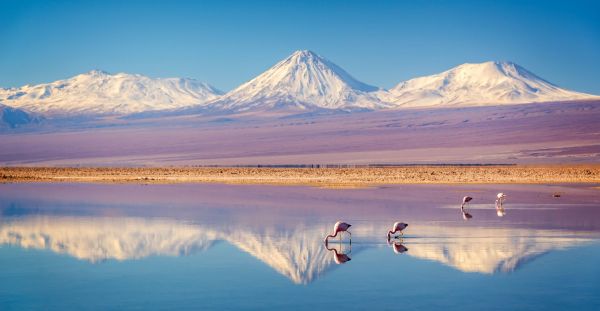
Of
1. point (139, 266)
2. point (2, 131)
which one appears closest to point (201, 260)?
point (139, 266)

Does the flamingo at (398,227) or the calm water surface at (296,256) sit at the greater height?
the flamingo at (398,227)

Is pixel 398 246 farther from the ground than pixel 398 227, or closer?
closer

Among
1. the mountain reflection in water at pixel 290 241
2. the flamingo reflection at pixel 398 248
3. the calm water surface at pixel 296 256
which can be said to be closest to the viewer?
the calm water surface at pixel 296 256

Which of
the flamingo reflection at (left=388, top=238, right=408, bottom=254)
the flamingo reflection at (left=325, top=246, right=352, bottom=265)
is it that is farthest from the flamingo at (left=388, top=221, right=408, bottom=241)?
the flamingo reflection at (left=325, top=246, right=352, bottom=265)

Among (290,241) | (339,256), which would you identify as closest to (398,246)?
(339,256)

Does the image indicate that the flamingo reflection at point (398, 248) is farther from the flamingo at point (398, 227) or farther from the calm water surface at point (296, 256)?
the flamingo at point (398, 227)

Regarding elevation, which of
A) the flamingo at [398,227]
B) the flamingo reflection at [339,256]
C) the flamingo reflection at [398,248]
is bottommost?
the flamingo reflection at [339,256]

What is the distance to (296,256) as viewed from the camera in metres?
14.9

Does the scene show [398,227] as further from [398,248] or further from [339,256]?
[339,256]

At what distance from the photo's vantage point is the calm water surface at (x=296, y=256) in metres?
11.2

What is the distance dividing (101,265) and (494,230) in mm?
8919

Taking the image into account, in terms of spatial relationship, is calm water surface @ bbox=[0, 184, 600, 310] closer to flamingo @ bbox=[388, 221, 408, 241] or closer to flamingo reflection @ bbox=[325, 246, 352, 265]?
flamingo reflection @ bbox=[325, 246, 352, 265]

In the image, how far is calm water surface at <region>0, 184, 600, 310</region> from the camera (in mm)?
11203

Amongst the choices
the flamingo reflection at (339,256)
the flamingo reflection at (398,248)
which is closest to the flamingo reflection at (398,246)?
the flamingo reflection at (398,248)
